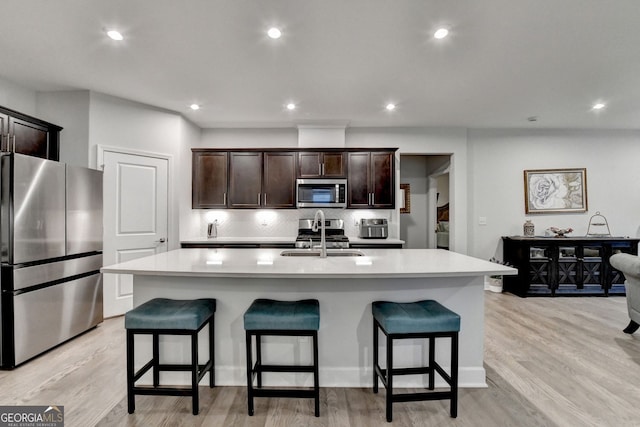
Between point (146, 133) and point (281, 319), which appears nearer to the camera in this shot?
point (281, 319)

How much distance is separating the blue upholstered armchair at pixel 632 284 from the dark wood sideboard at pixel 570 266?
53.6 inches

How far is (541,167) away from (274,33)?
16.3 ft

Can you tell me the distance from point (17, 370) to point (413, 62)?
4.33 metres

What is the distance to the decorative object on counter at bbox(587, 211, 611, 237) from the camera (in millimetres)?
4938

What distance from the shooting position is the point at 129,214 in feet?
12.3

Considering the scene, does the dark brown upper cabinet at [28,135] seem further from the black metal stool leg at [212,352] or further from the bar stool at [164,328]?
the black metal stool leg at [212,352]

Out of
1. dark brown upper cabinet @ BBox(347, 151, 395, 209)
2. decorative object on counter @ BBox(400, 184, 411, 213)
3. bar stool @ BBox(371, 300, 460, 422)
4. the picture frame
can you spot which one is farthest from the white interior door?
the picture frame

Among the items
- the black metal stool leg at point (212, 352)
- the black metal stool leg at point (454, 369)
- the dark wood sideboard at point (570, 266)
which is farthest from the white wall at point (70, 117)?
the dark wood sideboard at point (570, 266)

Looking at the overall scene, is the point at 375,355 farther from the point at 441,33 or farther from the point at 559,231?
the point at 559,231

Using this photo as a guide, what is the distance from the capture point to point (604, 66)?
113 inches

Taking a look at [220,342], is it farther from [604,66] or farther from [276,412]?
[604,66]

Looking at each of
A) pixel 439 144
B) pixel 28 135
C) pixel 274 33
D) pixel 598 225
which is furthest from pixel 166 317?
pixel 598 225

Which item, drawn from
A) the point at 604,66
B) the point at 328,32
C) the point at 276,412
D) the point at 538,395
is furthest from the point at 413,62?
the point at 276,412

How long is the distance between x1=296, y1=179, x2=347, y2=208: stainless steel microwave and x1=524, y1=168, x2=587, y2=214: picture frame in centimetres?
322
